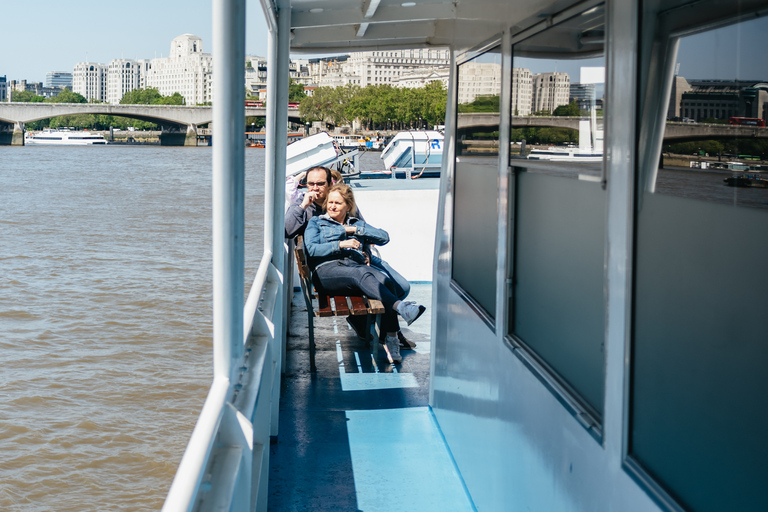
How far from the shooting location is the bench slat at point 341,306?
4871mm

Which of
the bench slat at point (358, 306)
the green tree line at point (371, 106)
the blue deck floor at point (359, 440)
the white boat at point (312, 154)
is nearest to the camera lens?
the blue deck floor at point (359, 440)

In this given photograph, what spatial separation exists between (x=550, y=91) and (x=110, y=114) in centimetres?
6040

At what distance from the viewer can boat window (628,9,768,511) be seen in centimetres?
121

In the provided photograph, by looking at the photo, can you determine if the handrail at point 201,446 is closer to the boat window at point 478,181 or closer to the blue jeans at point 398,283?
the boat window at point 478,181

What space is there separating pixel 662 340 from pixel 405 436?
2.55 metres

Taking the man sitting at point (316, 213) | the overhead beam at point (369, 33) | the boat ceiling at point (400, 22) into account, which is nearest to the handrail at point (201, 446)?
the boat ceiling at point (400, 22)

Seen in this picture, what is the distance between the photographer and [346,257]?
5152mm

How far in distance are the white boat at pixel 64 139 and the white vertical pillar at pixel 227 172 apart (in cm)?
7985

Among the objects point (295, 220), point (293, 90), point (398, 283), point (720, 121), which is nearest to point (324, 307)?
point (398, 283)

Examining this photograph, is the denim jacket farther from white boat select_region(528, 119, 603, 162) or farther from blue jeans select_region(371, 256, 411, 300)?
white boat select_region(528, 119, 603, 162)

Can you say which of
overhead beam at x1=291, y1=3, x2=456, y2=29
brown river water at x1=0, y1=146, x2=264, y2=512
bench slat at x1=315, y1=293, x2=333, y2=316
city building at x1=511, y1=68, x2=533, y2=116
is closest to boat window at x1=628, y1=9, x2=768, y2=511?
city building at x1=511, y1=68, x2=533, y2=116

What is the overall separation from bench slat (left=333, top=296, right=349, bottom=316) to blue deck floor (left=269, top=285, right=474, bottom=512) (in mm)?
393

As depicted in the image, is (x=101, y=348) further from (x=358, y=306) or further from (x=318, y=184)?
(x=358, y=306)

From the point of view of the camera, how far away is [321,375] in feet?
16.3
